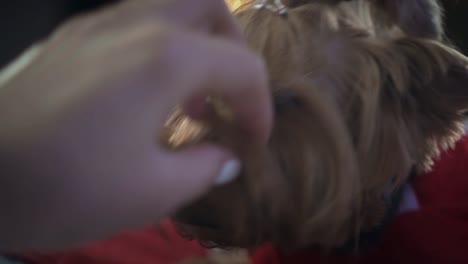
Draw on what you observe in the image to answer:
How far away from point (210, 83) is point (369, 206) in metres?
0.61

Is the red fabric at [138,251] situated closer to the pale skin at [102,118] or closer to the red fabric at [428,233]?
the red fabric at [428,233]

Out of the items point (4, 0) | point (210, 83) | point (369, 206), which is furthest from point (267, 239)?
point (4, 0)

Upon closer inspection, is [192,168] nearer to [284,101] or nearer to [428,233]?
[284,101]

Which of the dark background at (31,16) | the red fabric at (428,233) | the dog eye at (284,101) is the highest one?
the dark background at (31,16)

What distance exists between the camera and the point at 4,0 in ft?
3.87

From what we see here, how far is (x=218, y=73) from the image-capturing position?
0.38 m

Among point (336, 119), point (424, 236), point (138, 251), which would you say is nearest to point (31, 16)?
point (138, 251)

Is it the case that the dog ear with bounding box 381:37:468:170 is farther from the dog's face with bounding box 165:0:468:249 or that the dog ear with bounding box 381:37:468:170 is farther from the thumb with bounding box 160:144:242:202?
the thumb with bounding box 160:144:242:202

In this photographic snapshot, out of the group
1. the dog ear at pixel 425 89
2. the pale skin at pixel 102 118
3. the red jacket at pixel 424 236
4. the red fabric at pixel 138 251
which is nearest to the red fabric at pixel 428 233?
the red jacket at pixel 424 236

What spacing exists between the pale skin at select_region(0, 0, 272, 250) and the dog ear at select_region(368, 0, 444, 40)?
1.67ft

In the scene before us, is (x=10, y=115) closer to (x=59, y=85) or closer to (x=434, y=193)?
(x=59, y=85)

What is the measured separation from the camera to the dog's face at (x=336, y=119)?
2.68ft

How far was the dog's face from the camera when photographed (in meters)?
0.82

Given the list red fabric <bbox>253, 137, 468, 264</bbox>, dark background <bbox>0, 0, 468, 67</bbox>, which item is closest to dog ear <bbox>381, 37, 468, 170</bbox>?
red fabric <bbox>253, 137, 468, 264</bbox>
